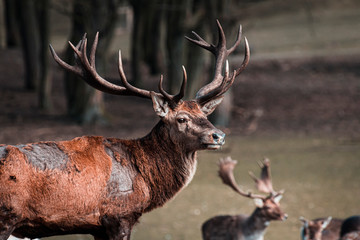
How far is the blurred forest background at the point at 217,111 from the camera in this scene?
37.9 ft

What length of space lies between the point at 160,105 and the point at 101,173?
722 millimetres

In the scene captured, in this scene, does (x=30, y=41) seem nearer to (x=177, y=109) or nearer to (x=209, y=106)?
(x=209, y=106)

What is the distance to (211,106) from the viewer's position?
229 inches

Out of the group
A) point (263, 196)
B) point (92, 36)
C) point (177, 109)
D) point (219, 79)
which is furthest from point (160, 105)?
point (92, 36)

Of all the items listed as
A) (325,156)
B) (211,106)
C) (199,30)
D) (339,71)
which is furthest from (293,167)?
(339,71)

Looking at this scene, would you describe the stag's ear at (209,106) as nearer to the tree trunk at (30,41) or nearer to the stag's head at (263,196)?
the stag's head at (263,196)

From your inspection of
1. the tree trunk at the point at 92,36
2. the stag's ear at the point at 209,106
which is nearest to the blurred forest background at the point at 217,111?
the tree trunk at the point at 92,36

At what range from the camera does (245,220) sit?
8734 millimetres

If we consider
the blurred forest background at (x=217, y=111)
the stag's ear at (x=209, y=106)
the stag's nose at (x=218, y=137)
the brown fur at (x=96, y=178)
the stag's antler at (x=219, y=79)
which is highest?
the stag's antler at (x=219, y=79)

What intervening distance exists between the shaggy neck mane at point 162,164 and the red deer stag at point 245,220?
3.07 metres

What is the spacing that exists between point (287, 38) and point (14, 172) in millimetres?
27257

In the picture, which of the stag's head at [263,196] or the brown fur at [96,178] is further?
the stag's head at [263,196]

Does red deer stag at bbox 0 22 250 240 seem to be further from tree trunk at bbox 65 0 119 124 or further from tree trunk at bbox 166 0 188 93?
tree trunk at bbox 166 0 188 93

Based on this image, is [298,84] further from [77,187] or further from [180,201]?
[77,187]
